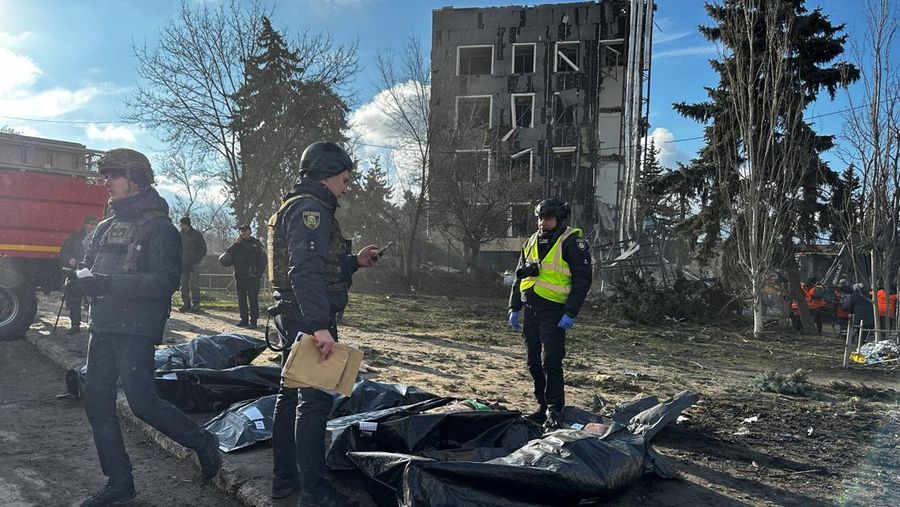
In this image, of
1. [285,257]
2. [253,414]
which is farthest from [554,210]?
[253,414]

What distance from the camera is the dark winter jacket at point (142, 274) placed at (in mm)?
3141

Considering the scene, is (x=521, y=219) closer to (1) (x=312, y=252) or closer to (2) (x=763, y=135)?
(2) (x=763, y=135)

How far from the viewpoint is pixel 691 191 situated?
17.2 metres

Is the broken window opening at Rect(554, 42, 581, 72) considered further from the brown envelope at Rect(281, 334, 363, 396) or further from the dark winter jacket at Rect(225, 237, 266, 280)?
the brown envelope at Rect(281, 334, 363, 396)

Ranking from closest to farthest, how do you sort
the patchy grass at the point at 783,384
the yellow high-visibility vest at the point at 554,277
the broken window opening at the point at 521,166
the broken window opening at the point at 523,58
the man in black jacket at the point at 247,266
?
the yellow high-visibility vest at the point at 554,277 → the patchy grass at the point at 783,384 → the man in black jacket at the point at 247,266 → the broken window opening at the point at 521,166 → the broken window opening at the point at 523,58

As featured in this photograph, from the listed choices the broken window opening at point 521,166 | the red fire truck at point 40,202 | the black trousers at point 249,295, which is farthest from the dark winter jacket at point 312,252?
the broken window opening at point 521,166

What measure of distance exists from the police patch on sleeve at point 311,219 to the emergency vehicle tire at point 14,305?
719cm

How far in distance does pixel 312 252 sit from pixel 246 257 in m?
7.80

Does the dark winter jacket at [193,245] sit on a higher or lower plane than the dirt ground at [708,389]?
higher

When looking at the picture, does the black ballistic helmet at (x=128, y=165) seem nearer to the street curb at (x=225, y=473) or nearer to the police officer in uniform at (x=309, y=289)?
the police officer in uniform at (x=309, y=289)

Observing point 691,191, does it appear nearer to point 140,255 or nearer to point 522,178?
point 522,178

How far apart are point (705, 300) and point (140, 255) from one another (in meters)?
15.6

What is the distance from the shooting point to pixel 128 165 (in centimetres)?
329

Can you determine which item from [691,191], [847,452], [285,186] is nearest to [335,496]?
[847,452]
